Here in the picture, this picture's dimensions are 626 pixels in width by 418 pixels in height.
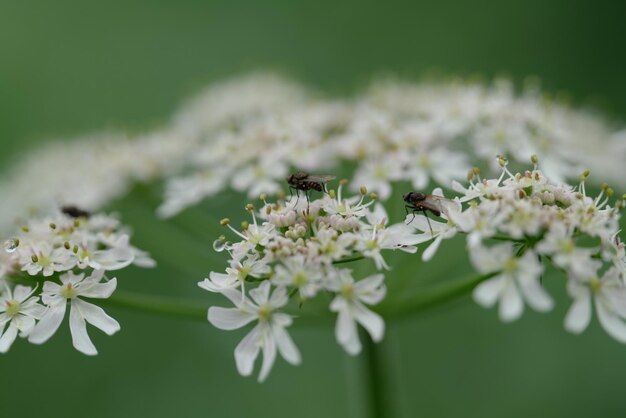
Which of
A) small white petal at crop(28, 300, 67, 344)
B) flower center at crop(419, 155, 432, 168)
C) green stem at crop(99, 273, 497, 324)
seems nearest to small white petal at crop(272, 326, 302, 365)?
green stem at crop(99, 273, 497, 324)

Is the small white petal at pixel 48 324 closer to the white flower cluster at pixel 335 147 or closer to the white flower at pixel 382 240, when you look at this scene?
the white flower cluster at pixel 335 147

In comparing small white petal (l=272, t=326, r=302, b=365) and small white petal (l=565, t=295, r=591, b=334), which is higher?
small white petal (l=565, t=295, r=591, b=334)

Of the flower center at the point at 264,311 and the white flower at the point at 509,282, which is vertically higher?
the white flower at the point at 509,282

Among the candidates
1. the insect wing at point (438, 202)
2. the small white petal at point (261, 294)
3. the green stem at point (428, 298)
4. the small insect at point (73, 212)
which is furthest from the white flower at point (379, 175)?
the small insect at point (73, 212)

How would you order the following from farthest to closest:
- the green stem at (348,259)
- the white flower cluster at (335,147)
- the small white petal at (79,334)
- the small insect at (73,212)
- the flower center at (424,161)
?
the white flower cluster at (335,147)
the flower center at (424,161)
the small insect at (73,212)
the small white petal at (79,334)
the green stem at (348,259)

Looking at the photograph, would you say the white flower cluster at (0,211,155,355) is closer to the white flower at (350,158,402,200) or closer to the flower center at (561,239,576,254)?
the white flower at (350,158,402,200)

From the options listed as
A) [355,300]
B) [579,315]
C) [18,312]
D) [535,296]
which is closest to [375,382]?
[355,300]
